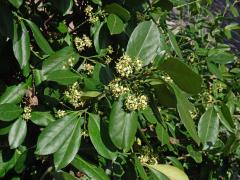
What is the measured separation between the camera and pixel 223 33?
102 inches

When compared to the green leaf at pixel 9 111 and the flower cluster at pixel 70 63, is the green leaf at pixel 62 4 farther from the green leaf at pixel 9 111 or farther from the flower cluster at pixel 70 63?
the green leaf at pixel 9 111

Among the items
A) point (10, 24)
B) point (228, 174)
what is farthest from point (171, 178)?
point (228, 174)

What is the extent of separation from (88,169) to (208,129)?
1.76ft

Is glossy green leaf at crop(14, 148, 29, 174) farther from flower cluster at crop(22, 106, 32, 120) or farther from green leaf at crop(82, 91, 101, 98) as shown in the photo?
green leaf at crop(82, 91, 101, 98)

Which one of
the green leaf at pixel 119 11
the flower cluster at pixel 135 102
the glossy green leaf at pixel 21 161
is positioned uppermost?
the green leaf at pixel 119 11

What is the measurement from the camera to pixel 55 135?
1237 millimetres

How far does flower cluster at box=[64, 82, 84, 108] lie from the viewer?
127 centimetres

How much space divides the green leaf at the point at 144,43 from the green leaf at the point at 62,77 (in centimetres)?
19

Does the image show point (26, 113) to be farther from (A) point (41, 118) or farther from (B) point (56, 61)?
(B) point (56, 61)

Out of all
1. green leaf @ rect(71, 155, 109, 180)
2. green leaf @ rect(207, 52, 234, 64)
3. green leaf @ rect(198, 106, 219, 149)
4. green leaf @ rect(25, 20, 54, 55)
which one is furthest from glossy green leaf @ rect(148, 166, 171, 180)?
green leaf @ rect(207, 52, 234, 64)

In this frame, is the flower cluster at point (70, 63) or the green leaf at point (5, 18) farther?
the flower cluster at point (70, 63)

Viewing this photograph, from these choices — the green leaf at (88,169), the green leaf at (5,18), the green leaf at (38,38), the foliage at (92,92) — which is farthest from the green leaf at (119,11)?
the green leaf at (88,169)

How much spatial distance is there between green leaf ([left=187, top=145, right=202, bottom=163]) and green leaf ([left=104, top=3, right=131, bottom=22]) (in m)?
0.76

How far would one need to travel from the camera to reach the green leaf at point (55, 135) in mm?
1223
